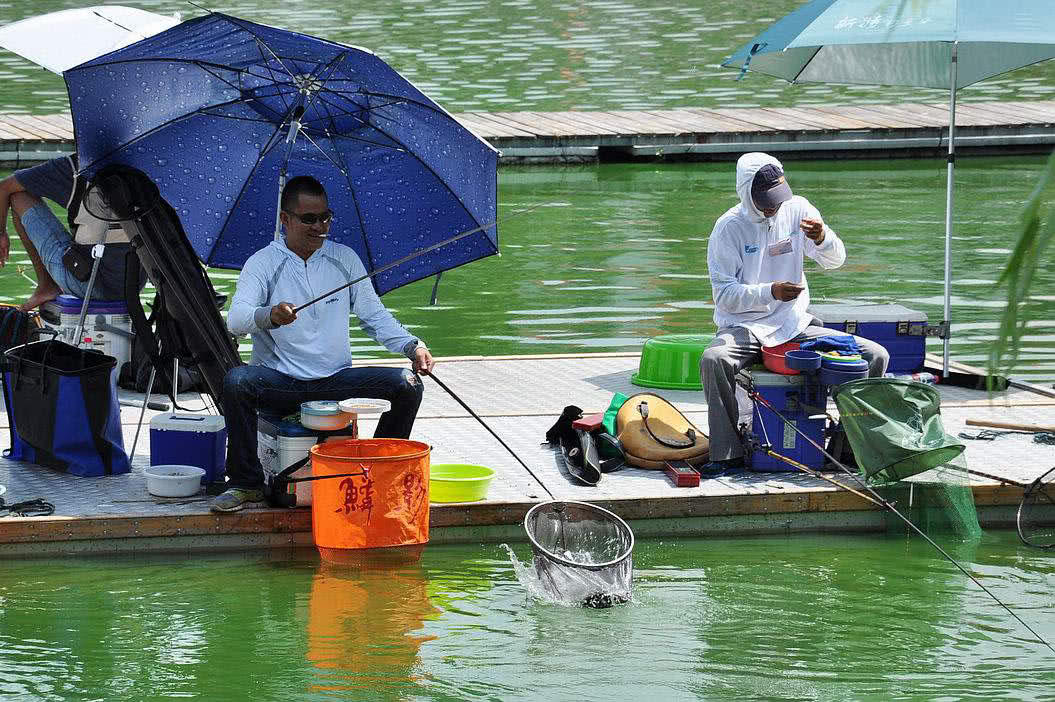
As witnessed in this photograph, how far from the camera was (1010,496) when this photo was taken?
622 centimetres

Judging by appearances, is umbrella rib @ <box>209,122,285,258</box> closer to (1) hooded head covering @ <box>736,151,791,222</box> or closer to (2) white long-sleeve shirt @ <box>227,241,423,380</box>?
(2) white long-sleeve shirt @ <box>227,241,423,380</box>

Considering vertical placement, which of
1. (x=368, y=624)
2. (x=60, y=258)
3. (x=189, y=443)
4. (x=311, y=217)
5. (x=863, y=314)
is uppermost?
(x=311, y=217)

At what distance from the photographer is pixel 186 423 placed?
610 cm

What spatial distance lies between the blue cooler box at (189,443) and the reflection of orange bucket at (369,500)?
0.63 meters

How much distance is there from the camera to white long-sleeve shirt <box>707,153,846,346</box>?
21.7ft

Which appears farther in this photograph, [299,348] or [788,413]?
[788,413]

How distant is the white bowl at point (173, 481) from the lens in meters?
5.83

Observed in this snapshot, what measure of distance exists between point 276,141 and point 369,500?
64.7 inches

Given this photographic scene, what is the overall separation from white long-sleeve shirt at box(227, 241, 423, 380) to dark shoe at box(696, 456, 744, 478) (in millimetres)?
1301

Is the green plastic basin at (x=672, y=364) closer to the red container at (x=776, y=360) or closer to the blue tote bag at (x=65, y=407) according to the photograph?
the red container at (x=776, y=360)

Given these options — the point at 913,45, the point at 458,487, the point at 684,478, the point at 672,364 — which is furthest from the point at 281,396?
the point at 913,45

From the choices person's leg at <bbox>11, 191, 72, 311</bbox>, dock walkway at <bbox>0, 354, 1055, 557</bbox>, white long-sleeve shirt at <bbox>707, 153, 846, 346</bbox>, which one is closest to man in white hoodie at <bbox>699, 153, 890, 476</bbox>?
white long-sleeve shirt at <bbox>707, 153, 846, 346</bbox>

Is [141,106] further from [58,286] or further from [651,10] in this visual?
[651,10]

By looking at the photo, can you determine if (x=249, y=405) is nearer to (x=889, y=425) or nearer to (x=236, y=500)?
(x=236, y=500)
